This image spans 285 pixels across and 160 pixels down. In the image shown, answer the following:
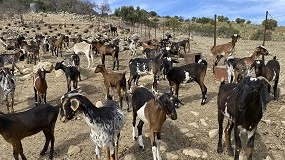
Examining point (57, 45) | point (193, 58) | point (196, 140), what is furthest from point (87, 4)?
point (196, 140)

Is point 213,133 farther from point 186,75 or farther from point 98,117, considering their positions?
point 98,117

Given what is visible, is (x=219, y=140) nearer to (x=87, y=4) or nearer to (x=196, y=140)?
(x=196, y=140)

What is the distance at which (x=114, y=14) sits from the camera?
70000mm

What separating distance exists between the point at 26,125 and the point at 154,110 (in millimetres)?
3135

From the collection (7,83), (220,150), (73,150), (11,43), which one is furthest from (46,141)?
(11,43)

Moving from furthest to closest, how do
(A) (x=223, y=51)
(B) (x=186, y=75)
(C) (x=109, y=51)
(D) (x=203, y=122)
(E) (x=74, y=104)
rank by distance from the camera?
(C) (x=109, y=51)
(A) (x=223, y=51)
(B) (x=186, y=75)
(D) (x=203, y=122)
(E) (x=74, y=104)

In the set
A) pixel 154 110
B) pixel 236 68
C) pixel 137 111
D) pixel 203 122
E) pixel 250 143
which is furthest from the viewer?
pixel 236 68

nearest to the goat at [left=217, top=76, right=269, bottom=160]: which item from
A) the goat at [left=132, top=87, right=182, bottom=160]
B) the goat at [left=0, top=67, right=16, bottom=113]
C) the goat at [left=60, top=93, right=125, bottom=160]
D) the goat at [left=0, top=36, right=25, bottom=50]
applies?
the goat at [left=132, top=87, right=182, bottom=160]

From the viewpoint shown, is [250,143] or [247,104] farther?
[250,143]

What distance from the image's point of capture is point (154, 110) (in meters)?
7.20

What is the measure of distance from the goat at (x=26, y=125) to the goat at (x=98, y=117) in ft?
5.70

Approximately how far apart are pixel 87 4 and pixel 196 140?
6548 cm

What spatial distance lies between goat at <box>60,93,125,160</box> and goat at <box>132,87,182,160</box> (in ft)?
2.13

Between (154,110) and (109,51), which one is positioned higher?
(109,51)
